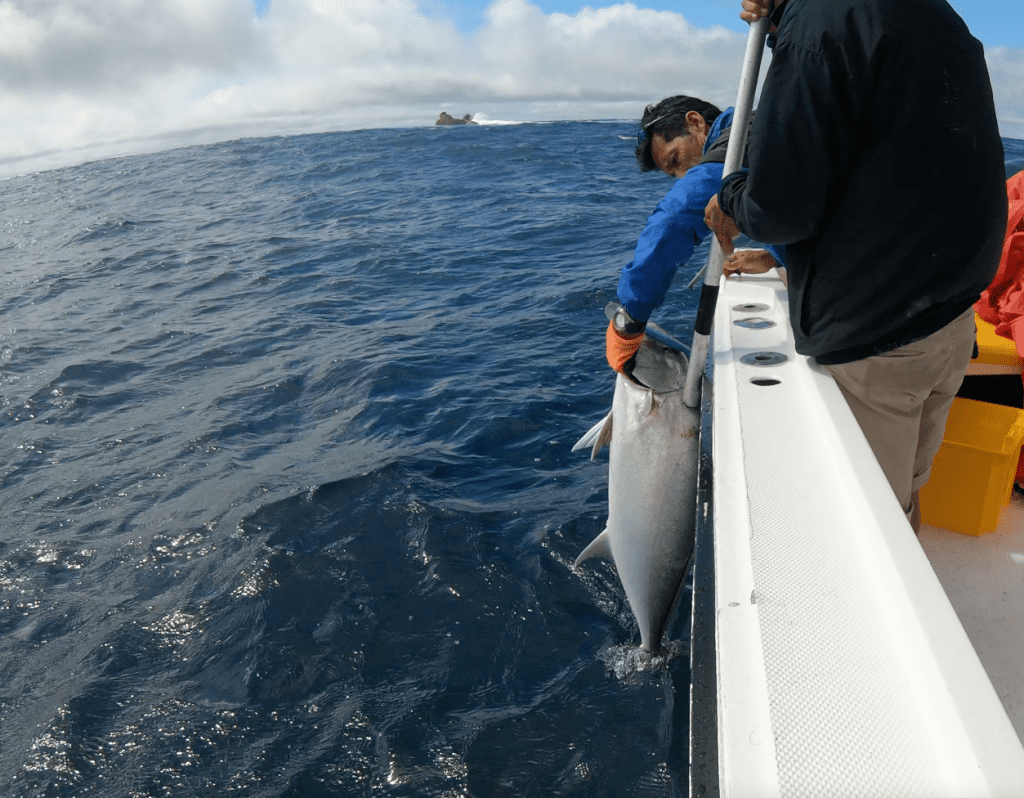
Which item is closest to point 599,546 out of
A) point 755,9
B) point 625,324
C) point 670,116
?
point 625,324

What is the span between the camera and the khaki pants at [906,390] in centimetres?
230

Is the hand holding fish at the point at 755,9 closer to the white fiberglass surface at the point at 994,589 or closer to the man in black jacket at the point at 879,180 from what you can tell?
the man in black jacket at the point at 879,180

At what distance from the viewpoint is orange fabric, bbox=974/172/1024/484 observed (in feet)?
10.9

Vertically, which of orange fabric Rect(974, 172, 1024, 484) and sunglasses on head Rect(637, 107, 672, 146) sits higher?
sunglasses on head Rect(637, 107, 672, 146)

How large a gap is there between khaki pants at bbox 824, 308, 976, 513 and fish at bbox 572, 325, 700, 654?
2.35 ft

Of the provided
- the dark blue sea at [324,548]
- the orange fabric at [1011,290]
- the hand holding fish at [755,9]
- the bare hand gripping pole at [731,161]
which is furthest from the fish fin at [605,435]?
the orange fabric at [1011,290]

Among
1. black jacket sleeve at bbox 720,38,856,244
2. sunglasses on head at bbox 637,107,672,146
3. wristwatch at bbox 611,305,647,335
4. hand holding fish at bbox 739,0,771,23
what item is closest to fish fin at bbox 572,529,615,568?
wristwatch at bbox 611,305,647,335

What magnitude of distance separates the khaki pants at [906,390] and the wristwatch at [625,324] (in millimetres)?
790

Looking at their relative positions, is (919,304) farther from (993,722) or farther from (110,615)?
(110,615)

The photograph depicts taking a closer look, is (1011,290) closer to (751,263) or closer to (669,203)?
(751,263)

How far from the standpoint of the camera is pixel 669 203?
2719 millimetres

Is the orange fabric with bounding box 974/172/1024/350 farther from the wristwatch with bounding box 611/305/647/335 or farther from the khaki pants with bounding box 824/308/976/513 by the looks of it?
the wristwatch with bounding box 611/305/647/335

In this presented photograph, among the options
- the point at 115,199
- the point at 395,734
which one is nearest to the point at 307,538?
the point at 395,734

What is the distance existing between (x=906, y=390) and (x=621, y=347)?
111 centimetres
